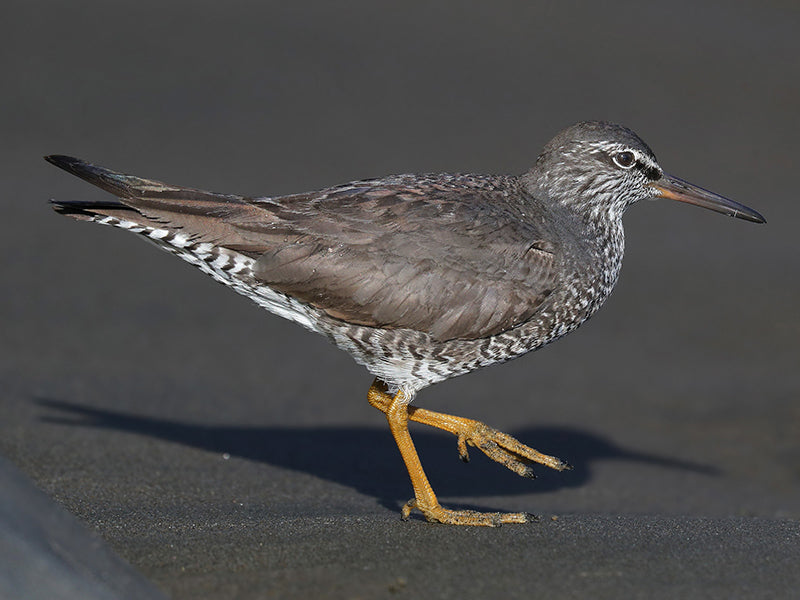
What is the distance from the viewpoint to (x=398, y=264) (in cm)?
566

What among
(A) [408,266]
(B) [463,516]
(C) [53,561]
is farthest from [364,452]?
(C) [53,561]

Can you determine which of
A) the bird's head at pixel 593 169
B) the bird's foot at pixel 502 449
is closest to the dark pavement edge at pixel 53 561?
the bird's foot at pixel 502 449

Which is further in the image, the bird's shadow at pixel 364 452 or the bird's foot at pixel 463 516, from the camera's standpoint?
the bird's shadow at pixel 364 452

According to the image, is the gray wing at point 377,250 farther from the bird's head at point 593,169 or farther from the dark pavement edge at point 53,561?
the dark pavement edge at point 53,561

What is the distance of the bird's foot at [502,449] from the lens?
615 centimetres

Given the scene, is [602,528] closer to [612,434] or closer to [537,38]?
[612,434]

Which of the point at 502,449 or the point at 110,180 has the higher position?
the point at 110,180

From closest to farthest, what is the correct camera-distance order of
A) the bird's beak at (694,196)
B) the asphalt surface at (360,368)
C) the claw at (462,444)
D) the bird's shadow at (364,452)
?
the asphalt surface at (360,368), the claw at (462,444), the bird's beak at (694,196), the bird's shadow at (364,452)

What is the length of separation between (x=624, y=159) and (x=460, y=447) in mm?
2123

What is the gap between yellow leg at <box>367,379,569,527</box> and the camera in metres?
5.62

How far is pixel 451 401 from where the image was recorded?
896 cm

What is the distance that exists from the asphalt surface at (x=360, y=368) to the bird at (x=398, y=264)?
0.98 meters

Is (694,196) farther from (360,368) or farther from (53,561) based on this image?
(53,561)

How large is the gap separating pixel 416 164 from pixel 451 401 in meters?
3.99
